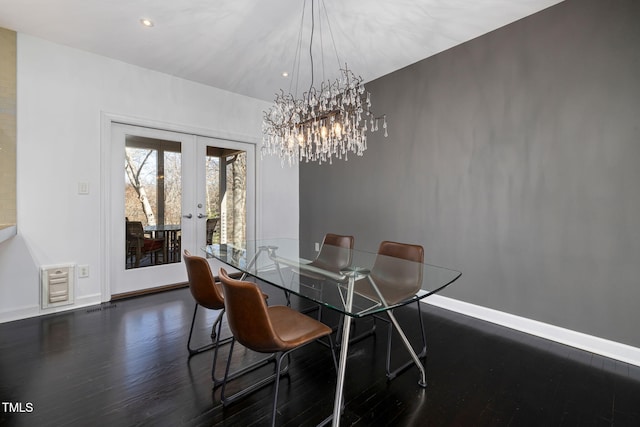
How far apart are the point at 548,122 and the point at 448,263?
5.09ft

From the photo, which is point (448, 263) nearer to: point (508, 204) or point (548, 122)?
point (508, 204)

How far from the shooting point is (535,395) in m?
1.73

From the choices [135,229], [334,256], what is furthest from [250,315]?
[135,229]

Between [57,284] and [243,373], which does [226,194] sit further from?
[243,373]

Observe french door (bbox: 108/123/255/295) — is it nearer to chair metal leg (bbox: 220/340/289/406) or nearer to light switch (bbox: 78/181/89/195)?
light switch (bbox: 78/181/89/195)

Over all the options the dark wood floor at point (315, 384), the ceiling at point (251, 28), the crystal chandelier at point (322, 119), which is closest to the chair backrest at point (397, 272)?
the dark wood floor at point (315, 384)

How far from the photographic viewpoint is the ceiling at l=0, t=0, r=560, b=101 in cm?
234

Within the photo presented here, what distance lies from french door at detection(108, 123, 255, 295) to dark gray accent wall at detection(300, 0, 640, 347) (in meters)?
2.31

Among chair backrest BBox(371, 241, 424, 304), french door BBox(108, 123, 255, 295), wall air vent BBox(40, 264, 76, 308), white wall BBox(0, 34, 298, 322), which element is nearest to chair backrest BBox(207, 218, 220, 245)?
french door BBox(108, 123, 255, 295)

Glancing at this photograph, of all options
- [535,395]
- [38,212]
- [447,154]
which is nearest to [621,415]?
[535,395]

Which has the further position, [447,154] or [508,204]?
[447,154]

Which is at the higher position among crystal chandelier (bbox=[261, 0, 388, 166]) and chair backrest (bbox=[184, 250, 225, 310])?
crystal chandelier (bbox=[261, 0, 388, 166])

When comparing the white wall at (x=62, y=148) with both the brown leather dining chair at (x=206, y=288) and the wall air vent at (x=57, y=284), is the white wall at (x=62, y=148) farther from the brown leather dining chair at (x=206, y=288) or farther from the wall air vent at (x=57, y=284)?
the brown leather dining chair at (x=206, y=288)

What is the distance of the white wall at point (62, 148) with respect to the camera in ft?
9.04
